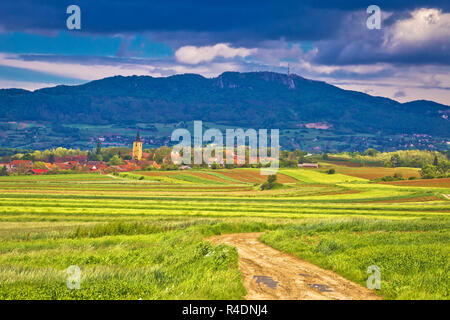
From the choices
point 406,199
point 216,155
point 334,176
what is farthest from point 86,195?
point 216,155

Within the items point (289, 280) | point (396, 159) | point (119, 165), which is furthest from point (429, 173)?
point (289, 280)

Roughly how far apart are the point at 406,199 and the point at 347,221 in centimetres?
4371

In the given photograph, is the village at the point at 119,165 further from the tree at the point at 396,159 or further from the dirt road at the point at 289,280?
the dirt road at the point at 289,280

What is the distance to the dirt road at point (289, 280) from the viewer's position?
13797 mm

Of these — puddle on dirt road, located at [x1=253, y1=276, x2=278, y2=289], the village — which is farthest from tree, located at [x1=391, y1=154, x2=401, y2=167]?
puddle on dirt road, located at [x1=253, y1=276, x2=278, y2=289]

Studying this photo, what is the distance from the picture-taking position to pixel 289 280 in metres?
15.7

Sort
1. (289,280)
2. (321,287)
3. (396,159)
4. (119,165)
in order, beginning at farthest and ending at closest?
Result: 1. (396,159)
2. (119,165)
3. (289,280)
4. (321,287)

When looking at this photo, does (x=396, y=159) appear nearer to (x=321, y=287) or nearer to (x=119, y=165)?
(x=119, y=165)

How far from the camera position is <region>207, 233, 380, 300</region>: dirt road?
543 inches

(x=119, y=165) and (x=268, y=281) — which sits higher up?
(x=268, y=281)

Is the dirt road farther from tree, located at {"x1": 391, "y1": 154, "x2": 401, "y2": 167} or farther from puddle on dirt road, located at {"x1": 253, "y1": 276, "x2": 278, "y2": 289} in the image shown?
tree, located at {"x1": 391, "y1": 154, "x2": 401, "y2": 167}

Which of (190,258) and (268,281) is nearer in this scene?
(268,281)

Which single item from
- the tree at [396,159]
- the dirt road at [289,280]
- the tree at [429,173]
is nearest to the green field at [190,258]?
the dirt road at [289,280]
